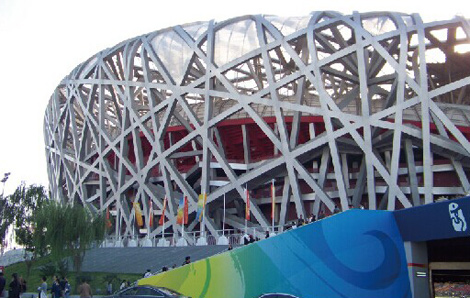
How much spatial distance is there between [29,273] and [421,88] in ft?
88.8

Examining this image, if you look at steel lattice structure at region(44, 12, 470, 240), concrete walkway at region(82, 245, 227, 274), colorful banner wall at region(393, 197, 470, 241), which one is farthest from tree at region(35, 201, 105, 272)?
colorful banner wall at region(393, 197, 470, 241)

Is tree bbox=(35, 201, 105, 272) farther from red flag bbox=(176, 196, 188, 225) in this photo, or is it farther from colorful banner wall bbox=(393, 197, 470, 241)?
colorful banner wall bbox=(393, 197, 470, 241)

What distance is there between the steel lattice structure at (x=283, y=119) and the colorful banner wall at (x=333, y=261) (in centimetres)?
1464

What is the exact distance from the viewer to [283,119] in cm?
3722

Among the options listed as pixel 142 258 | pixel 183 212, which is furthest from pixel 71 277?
pixel 183 212

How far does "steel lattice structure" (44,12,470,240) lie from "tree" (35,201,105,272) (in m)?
9.35

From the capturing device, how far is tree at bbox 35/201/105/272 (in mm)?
31625

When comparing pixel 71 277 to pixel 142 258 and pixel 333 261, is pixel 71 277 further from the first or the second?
pixel 333 261

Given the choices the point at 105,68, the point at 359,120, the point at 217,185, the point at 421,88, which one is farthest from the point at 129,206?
the point at 421,88

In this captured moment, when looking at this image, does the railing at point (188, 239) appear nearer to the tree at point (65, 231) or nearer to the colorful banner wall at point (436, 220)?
the tree at point (65, 231)

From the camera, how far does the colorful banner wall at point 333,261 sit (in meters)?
17.7

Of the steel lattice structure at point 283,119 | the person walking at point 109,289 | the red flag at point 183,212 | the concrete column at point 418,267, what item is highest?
the steel lattice structure at point 283,119

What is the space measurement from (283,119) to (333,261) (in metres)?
20.3

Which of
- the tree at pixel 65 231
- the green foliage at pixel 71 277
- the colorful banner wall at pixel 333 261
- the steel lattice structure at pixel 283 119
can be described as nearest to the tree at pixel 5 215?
the green foliage at pixel 71 277
